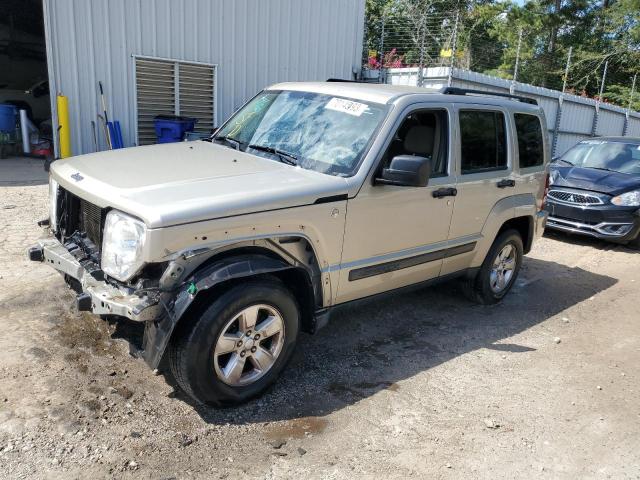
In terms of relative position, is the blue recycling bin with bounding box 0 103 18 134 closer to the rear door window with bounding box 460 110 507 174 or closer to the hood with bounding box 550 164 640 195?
the rear door window with bounding box 460 110 507 174

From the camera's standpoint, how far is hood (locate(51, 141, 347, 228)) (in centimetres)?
299

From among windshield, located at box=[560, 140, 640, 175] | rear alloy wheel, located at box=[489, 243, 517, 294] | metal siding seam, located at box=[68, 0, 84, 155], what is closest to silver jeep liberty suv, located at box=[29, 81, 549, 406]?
rear alloy wheel, located at box=[489, 243, 517, 294]

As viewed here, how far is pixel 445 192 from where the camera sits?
4363 millimetres

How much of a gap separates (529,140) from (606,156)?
478 cm

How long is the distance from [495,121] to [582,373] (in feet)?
7.55

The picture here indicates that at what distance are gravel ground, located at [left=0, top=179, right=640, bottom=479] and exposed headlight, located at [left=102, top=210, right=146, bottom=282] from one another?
688 mm

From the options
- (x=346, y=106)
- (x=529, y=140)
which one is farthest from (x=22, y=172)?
(x=529, y=140)

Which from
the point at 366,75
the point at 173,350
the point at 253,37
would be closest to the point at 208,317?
the point at 173,350

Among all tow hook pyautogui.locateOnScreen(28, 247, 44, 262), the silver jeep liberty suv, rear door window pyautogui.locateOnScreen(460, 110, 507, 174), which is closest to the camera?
the silver jeep liberty suv

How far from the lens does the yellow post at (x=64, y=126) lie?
367 inches

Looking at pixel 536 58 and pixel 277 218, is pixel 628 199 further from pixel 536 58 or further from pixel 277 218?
pixel 536 58

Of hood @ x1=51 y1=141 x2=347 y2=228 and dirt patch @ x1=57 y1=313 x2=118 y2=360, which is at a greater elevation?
hood @ x1=51 y1=141 x2=347 y2=228

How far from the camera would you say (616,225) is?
26.6ft

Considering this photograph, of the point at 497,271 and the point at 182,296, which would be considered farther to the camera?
the point at 497,271
